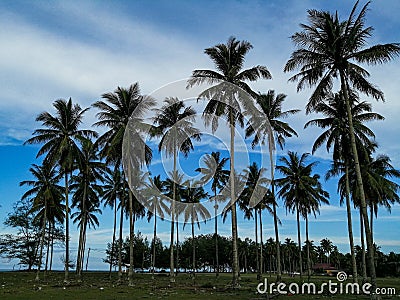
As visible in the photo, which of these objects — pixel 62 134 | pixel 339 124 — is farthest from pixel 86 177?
pixel 339 124

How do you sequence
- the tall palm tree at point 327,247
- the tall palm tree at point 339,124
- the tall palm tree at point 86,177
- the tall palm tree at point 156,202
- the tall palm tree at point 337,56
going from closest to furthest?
the tall palm tree at point 337,56 < the tall palm tree at point 339,124 < the tall palm tree at point 86,177 < the tall palm tree at point 156,202 < the tall palm tree at point 327,247

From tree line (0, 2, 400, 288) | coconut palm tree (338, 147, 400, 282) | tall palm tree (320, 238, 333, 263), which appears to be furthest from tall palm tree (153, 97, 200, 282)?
tall palm tree (320, 238, 333, 263)

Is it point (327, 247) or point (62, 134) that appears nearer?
point (62, 134)

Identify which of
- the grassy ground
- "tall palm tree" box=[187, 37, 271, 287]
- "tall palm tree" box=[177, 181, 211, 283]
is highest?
"tall palm tree" box=[187, 37, 271, 287]

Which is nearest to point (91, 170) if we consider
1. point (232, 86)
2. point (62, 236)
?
point (232, 86)

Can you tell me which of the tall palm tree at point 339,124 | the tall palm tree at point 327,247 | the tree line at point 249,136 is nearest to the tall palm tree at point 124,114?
the tree line at point 249,136

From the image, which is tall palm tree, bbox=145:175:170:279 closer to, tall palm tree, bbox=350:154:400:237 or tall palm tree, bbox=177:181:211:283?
tall palm tree, bbox=177:181:211:283

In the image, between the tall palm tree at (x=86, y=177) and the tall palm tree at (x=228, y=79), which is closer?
the tall palm tree at (x=228, y=79)

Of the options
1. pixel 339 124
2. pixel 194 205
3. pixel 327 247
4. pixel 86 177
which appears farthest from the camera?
pixel 327 247

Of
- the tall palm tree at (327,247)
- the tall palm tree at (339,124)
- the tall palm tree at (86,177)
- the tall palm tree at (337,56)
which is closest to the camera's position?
the tall palm tree at (337,56)

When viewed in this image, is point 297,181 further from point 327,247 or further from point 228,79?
point 327,247

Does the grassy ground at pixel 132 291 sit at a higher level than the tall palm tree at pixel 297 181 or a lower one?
lower

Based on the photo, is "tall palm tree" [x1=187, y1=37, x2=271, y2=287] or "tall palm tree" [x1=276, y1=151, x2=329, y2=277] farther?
"tall palm tree" [x1=276, y1=151, x2=329, y2=277]

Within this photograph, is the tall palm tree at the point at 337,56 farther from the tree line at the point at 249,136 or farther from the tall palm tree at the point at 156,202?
the tall palm tree at the point at 156,202
